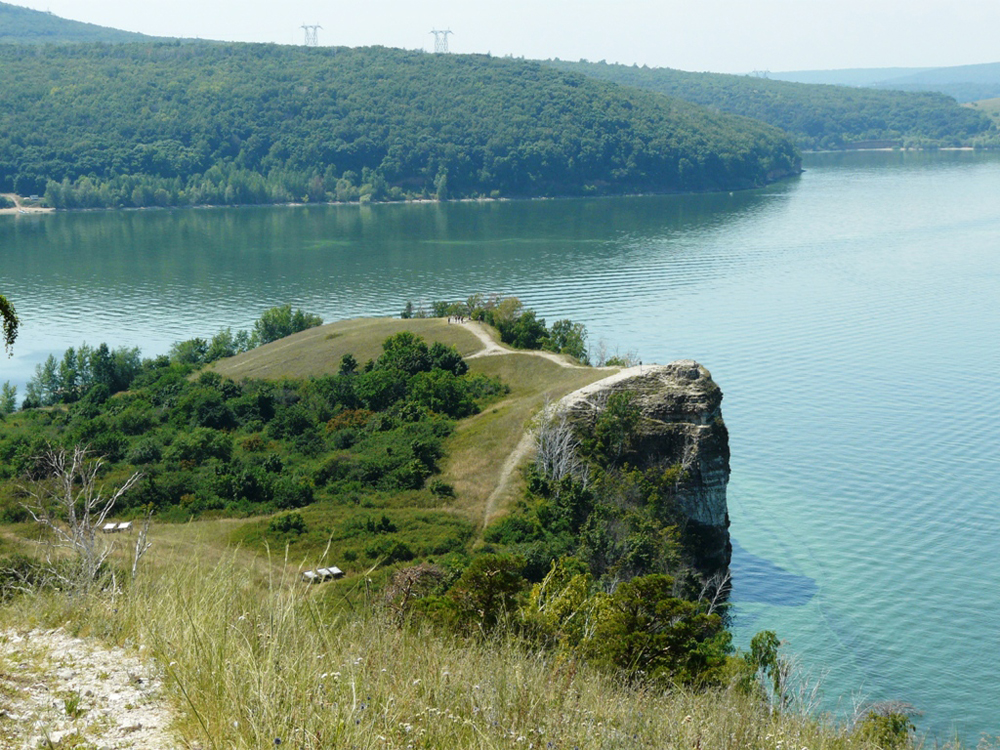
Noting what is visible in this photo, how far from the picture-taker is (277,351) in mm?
77750

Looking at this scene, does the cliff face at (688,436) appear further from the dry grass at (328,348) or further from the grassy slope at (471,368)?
the dry grass at (328,348)

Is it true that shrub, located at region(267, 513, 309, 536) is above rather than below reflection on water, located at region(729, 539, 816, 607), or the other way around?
above

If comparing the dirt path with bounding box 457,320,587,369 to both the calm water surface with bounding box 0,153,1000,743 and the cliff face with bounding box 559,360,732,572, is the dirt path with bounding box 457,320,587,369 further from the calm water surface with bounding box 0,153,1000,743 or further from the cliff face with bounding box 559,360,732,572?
the calm water surface with bounding box 0,153,1000,743

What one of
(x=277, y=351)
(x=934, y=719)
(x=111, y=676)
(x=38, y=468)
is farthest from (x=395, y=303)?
(x=111, y=676)

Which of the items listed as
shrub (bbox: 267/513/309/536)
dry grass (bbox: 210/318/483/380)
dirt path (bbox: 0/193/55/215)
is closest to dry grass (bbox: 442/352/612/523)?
shrub (bbox: 267/513/309/536)

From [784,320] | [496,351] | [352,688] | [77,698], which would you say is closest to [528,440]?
[496,351]

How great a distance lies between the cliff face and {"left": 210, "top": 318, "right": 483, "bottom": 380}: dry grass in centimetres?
1916

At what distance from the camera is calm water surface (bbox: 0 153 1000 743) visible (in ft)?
145

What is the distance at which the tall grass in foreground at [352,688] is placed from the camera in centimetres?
832

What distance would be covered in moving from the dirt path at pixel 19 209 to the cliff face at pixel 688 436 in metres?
163

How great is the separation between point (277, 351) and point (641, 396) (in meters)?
37.2

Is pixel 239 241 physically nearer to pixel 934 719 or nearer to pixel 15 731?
pixel 934 719

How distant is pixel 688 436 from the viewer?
48.3m

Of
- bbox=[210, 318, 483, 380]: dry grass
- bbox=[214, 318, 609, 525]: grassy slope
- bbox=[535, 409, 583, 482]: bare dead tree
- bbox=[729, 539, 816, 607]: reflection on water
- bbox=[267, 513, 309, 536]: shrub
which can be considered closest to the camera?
bbox=[267, 513, 309, 536]: shrub
